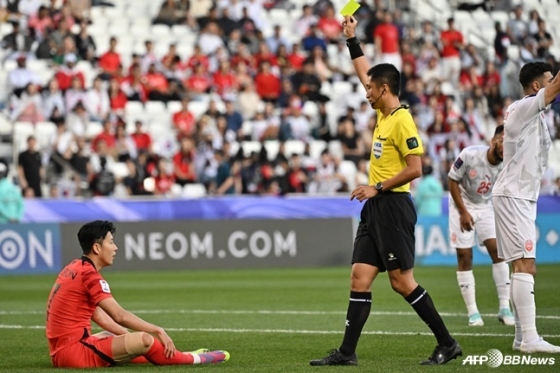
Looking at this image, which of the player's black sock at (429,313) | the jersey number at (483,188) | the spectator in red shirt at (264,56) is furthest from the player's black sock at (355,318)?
the spectator in red shirt at (264,56)

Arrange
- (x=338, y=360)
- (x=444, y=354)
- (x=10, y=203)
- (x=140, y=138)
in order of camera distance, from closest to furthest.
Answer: (x=444, y=354), (x=338, y=360), (x=10, y=203), (x=140, y=138)

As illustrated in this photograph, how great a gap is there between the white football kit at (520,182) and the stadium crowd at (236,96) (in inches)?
502

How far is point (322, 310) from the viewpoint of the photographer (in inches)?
596

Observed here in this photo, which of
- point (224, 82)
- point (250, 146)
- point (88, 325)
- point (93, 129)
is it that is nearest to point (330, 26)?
point (224, 82)

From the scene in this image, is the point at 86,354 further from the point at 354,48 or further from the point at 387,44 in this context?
the point at 387,44

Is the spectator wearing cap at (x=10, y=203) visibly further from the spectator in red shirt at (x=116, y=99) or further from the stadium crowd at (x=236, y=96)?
the spectator in red shirt at (x=116, y=99)

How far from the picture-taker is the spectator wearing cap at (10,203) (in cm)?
2298

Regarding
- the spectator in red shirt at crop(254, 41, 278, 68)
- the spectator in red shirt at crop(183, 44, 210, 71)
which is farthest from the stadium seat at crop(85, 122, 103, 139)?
the spectator in red shirt at crop(254, 41, 278, 68)

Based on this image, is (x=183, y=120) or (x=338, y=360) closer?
(x=338, y=360)

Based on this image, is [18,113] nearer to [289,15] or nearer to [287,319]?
[289,15]

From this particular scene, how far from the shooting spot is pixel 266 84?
28484 millimetres

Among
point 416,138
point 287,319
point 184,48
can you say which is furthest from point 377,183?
point 184,48

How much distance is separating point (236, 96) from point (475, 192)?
15124 mm

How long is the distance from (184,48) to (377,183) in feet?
69.5
